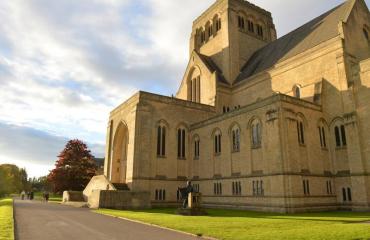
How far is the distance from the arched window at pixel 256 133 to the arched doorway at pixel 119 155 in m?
20.4

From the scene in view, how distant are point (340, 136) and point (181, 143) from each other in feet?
62.7

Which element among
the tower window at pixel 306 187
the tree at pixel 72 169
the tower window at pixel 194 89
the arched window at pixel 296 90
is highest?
the tower window at pixel 194 89

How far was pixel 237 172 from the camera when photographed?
32562 millimetres

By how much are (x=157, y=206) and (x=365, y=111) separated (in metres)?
24.3

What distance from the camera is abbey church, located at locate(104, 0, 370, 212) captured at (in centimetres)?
2788

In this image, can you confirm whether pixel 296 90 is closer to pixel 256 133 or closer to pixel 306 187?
pixel 256 133

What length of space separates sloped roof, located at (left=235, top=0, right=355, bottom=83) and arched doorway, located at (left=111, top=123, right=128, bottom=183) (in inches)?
746

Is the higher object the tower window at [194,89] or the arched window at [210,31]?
the arched window at [210,31]

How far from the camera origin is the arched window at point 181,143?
4012 centimetres

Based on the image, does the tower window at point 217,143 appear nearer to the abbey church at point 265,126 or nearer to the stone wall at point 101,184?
the abbey church at point 265,126

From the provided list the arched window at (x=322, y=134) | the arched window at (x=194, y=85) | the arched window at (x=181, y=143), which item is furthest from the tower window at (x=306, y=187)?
the arched window at (x=194, y=85)

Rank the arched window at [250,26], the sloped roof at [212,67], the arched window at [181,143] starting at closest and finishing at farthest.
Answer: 1. the arched window at [181,143]
2. the sloped roof at [212,67]
3. the arched window at [250,26]

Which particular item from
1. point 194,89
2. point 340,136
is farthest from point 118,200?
point 194,89

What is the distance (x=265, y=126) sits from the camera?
1155 inches
